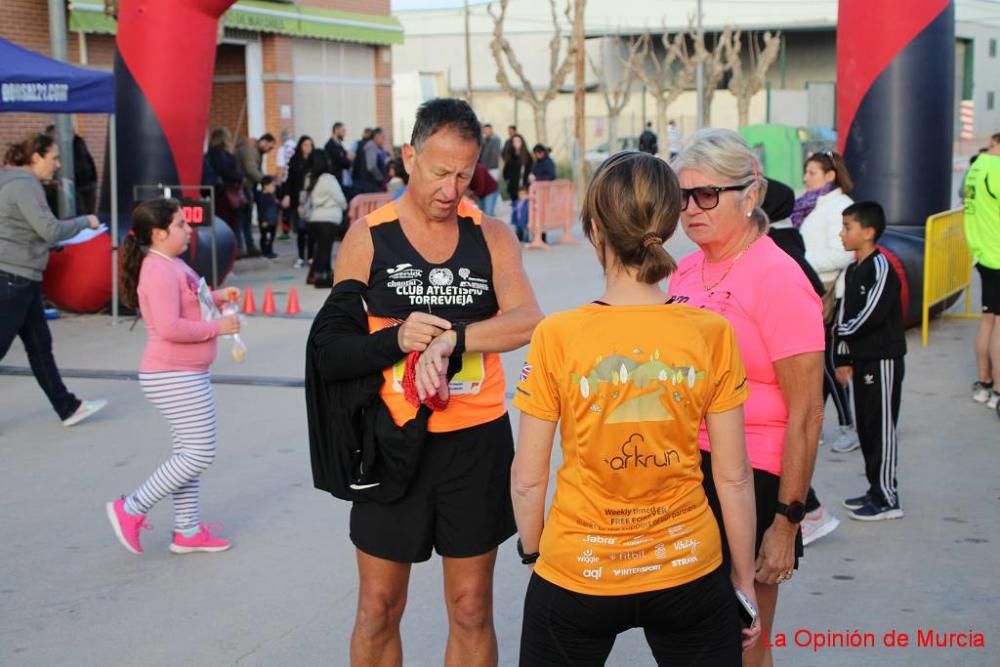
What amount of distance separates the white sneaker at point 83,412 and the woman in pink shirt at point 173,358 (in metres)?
2.67

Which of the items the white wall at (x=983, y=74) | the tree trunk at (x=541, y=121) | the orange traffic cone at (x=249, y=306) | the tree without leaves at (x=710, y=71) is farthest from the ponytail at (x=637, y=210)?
the white wall at (x=983, y=74)

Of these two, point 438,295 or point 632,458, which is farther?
point 438,295

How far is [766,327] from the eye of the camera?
3.09 m

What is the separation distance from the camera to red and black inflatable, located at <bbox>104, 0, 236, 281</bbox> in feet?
41.2

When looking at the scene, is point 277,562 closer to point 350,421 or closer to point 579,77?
point 350,421

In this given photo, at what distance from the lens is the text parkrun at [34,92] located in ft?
33.7

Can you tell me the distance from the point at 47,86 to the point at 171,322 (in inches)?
246

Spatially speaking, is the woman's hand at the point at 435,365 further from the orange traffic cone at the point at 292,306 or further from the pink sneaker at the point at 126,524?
the orange traffic cone at the point at 292,306

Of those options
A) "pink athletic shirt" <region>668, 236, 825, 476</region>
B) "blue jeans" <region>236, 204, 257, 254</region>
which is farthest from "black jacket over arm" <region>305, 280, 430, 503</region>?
"blue jeans" <region>236, 204, 257, 254</region>

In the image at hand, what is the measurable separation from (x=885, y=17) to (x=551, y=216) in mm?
10019

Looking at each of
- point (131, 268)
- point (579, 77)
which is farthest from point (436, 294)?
point (579, 77)

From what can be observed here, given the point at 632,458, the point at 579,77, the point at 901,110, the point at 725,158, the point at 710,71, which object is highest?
the point at 710,71

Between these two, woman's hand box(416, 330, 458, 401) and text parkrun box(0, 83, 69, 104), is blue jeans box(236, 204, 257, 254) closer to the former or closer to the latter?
text parkrun box(0, 83, 69, 104)

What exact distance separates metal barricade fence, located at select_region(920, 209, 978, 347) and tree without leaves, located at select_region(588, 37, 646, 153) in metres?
31.7
